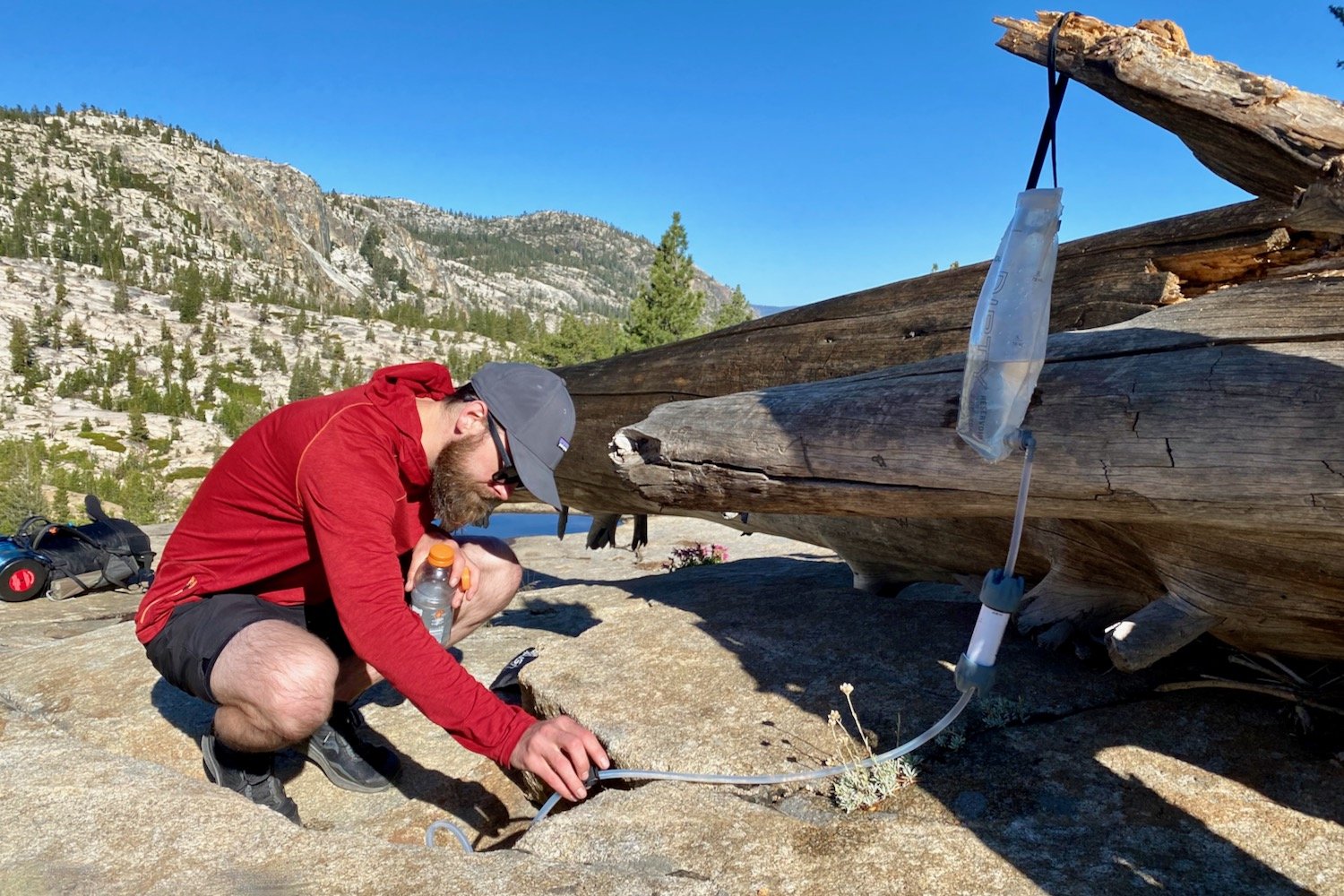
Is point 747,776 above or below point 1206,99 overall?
below

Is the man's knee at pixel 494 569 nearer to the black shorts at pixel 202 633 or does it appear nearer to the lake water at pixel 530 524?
the black shorts at pixel 202 633

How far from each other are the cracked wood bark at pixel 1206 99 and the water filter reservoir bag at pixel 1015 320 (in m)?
0.59

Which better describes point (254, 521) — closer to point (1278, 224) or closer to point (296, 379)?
point (1278, 224)

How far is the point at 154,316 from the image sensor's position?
45.2 meters

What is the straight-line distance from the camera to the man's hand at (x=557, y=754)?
233 centimetres

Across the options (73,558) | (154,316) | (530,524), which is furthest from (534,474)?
(154,316)

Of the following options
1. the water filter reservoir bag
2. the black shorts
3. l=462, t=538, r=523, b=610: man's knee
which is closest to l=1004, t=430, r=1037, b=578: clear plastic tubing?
the water filter reservoir bag

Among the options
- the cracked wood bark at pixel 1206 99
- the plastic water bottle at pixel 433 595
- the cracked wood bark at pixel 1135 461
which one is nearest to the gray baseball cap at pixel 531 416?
the cracked wood bark at pixel 1135 461

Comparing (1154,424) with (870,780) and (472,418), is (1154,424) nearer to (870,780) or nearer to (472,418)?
(870,780)

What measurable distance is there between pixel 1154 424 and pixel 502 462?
2.02m

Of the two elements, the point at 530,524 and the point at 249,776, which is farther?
the point at 530,524

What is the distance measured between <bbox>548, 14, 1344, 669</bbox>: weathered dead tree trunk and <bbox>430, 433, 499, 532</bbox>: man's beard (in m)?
0.69

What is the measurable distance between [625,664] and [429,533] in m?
1.03

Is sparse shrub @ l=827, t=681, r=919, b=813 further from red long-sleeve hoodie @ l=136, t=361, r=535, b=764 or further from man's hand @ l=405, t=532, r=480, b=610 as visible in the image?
man's hand @ l=405, t=532, r=480, b=610
